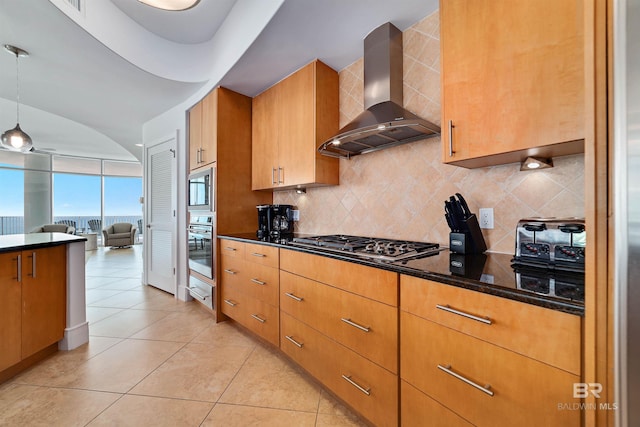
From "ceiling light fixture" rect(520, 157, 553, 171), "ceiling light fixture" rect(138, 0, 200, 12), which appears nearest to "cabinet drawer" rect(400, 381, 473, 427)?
"ceiling light fixture" rect(520, 157, 553, 171)

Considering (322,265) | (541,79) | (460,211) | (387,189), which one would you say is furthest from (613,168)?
(387,189)

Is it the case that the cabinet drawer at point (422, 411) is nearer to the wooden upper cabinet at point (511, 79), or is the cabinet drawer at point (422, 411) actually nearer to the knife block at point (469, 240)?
the knife block at point (469, 240)

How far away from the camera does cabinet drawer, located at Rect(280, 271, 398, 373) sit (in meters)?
1.16

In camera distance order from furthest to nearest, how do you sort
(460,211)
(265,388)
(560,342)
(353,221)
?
(353,221) < (265,388) < (460,211) < (560,342)

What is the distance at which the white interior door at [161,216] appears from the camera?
3432mm

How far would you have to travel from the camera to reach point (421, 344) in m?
1.04

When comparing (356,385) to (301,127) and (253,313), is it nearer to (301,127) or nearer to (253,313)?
(253,313)

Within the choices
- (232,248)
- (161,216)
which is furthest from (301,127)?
(161,216)

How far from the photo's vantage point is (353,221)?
220 cm

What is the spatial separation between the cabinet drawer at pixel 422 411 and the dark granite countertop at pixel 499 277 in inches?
19.2

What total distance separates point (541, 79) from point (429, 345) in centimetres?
113

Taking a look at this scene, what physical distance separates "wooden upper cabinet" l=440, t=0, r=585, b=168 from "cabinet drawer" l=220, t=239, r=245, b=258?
1.79 metres

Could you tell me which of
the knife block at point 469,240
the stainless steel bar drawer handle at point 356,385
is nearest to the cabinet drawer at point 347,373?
the stainless steel bar drawer handle at point 356,385

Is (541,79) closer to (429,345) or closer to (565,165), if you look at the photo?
(565,165)
